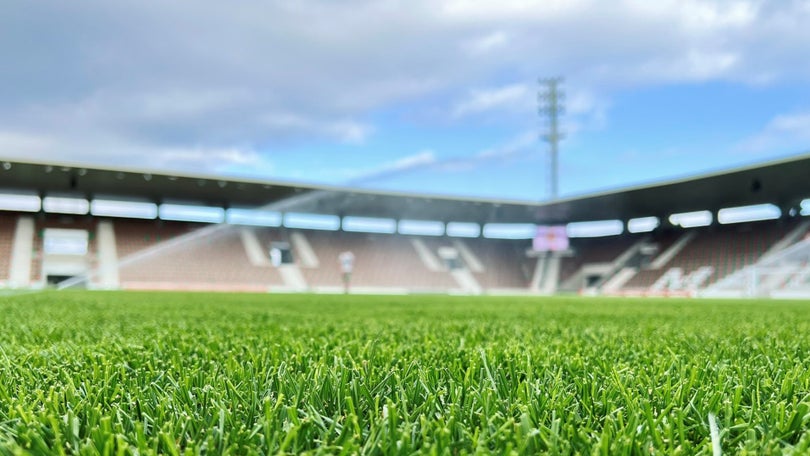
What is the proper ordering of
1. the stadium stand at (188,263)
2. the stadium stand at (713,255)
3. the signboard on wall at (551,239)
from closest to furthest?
the stadium stand at (713,255), the stadium stand at (188,263), the signboard on wall at (551,239)

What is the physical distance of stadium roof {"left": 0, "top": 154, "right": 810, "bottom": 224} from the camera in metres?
22.5

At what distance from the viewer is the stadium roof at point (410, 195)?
886 inches

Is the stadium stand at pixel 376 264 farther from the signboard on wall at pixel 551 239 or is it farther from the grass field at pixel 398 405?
the grass field at pixel 398 405

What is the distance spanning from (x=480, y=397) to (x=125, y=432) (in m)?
0.52

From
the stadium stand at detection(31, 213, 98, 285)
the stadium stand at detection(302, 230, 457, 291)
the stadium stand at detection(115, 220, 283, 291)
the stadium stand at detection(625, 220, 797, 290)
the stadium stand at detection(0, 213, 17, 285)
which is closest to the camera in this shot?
the stadium stand at detection(0, 213, 17, 285)

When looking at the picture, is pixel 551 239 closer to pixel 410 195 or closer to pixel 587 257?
pixel 587 257

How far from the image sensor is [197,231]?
92.2 feet

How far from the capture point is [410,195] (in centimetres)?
2814

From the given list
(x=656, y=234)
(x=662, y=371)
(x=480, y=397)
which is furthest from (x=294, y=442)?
(x=656, y=234)

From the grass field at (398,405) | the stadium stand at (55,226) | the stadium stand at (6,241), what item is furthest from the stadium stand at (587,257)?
the grass field at (398,405)

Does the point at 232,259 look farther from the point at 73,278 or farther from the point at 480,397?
the point at 480,397

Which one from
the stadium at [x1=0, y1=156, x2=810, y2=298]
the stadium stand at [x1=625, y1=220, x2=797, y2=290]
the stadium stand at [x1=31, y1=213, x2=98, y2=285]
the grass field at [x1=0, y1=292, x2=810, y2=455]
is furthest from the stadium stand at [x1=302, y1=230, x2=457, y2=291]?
the grass field at [x1=0, y1=292, x2=810, y2=455]

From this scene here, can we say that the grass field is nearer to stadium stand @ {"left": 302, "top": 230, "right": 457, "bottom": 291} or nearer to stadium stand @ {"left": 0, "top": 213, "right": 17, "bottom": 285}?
stadium stand @ {"left": 0, "top": 213, "right": 17, "bottom": 285}

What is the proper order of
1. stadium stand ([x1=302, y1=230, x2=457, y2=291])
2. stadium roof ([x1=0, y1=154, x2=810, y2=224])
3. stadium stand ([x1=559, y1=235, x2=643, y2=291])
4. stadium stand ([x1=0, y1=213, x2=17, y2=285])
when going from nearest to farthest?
stadium roof ([x1=0, y1=154, x2=810, y2=224])
stadium stand ([x1=0, y1=213, x2=17, y2=285])
stadium stand ([x1=302, y1=230, x2=457, y2=291])
stadium stand ([x1=559, y1=235, x2=643, y2=291])
